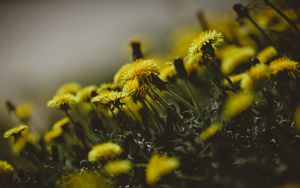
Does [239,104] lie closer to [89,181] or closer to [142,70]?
[142,70]

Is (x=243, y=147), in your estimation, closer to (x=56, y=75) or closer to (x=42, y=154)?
(x=42, y=154)

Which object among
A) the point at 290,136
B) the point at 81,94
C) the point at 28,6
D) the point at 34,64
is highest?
the point at 28,6

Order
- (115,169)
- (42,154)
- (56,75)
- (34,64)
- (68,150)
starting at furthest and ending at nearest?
(34,64) → (56,75) → (68,150) → (42,154) → (115,169)

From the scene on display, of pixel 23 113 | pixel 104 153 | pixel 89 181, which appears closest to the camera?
pixel 104 153

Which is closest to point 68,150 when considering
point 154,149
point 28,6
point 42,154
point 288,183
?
point 42,154

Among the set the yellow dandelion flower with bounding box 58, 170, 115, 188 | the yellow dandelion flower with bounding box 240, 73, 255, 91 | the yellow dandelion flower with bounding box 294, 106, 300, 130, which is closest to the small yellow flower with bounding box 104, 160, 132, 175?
the yellow dandelion flower with bounding box 58, 170, 115, 188

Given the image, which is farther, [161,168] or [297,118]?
[297,118]

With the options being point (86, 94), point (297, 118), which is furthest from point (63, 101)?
point (297, 118)

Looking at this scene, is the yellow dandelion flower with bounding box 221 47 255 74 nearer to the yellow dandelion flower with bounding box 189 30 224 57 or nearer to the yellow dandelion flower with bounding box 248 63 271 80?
the yellow dandelion flower with bounding box 189 30 224 57
